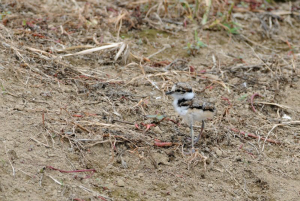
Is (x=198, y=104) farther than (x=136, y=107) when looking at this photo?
No

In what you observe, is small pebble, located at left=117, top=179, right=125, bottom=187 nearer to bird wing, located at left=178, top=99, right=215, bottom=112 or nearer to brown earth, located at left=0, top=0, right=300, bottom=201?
brown earth, located at left=0, top=0, right=300, bottom=201

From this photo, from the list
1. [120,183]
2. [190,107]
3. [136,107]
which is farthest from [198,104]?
[120,183]

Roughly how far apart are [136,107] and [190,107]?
947 mm

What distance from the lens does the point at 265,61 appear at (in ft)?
21.6

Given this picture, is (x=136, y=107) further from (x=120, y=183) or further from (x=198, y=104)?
(x=120, y=183)

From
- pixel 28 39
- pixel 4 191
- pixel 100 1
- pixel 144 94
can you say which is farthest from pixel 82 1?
pixel 4 191

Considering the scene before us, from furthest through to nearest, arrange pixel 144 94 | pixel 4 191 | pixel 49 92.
Result: pixel 144 94 < pixel 49 92 < pixel 4 191

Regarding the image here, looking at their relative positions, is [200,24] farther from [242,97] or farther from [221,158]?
[221,158]

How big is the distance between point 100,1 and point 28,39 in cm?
188

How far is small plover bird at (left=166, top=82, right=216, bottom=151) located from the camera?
173 inches

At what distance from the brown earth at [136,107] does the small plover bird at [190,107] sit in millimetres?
383

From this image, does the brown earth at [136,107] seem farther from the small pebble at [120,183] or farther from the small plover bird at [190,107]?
the small plover bird at [190,107]

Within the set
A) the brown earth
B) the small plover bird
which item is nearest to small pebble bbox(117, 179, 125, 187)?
the brown earth

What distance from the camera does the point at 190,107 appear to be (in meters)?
4.44
